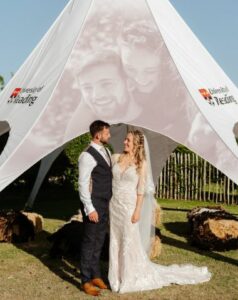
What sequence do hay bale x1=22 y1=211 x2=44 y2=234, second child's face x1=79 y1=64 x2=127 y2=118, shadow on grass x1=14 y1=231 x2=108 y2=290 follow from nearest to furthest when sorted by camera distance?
shadow on grass x1=14 y1=231 x2=108 y2=290 < second child's face x1=79 y1=64 x2=127 y2=118 < hay bale x1=22 y1=211 x2=44 y2=234

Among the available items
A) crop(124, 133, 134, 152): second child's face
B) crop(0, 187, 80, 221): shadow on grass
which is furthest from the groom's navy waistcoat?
crop(0, 187, 80, 221): shadow on grass

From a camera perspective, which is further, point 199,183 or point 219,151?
point 199,183

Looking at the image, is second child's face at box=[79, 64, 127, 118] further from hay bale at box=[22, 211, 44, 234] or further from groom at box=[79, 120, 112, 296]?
hay bale at box=[22, 211, 44, 234]

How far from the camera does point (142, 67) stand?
905 centimetres

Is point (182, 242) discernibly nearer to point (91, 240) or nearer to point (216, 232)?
point (216, 232)

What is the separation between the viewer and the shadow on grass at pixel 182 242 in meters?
9.12

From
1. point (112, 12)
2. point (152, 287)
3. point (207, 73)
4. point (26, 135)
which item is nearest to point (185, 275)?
point (152, 287)

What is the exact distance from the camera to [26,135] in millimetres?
8281

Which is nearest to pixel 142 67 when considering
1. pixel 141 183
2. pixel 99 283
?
pixel 141 183

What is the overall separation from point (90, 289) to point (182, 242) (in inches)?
142

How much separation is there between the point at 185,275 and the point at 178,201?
9886 mm

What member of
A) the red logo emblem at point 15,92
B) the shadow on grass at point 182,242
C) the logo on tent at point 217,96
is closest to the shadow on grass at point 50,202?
the shadow on grass at point 182,242

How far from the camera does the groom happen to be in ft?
22.4

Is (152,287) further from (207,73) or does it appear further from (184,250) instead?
(207,73)
